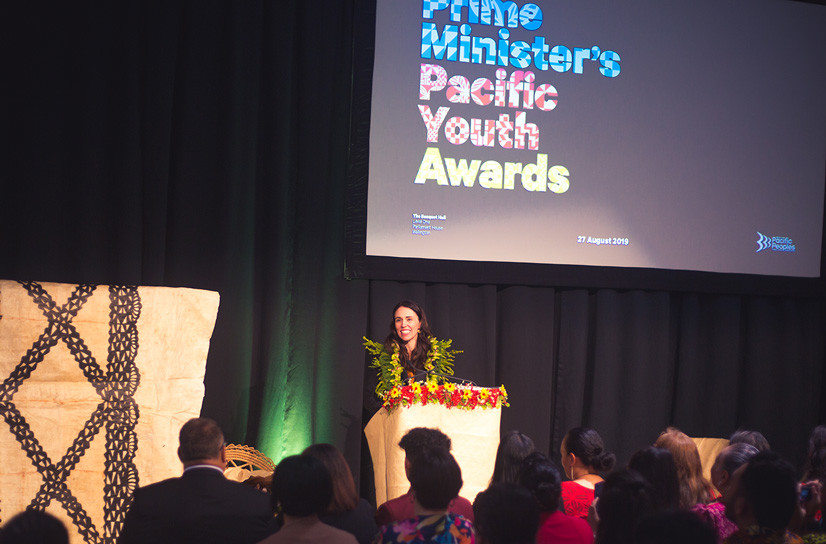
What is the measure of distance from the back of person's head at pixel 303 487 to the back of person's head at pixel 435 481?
26cm

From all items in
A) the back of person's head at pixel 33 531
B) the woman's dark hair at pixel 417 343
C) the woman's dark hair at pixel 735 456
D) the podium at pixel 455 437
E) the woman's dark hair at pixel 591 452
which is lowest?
the podium at pixel 455 437

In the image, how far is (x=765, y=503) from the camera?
6.82 feet

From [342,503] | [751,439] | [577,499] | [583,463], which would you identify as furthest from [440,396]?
[342,503]

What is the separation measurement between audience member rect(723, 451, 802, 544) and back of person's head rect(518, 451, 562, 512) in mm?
581

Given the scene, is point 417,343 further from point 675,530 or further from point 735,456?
point 675,530

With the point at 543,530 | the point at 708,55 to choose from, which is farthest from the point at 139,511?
the point at 708,55

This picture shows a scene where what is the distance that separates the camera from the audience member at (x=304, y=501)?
82.4 inches

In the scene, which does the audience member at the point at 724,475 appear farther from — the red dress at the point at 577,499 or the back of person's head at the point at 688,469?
the red dress at the point at 577,499

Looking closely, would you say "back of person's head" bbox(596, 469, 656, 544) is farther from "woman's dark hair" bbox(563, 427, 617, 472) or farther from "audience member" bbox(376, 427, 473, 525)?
"woman's dark hair" bbox(563, 427, 617, 472)

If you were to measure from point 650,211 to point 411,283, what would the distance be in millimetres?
1902

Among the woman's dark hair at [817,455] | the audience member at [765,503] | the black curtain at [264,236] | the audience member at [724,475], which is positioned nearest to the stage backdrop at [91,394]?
the black curtain at [264,236]

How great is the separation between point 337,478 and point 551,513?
726mm

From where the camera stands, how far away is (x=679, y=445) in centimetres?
326

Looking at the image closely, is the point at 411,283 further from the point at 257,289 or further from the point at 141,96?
the point at 141,96
